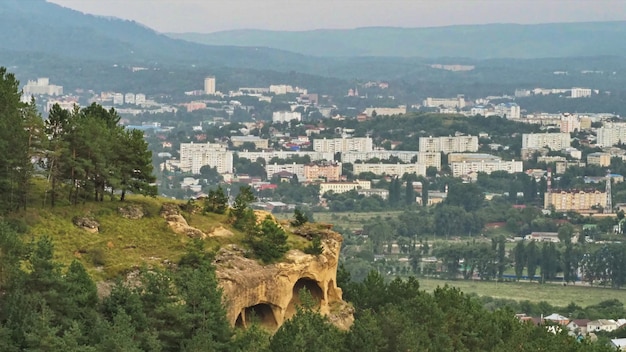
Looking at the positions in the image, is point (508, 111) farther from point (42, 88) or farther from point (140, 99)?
point (42, 88)

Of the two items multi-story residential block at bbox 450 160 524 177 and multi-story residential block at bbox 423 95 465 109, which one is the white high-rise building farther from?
multi-story residential block at bbox 450 160 524 177

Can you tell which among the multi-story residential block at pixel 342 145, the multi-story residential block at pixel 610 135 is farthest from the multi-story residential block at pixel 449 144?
the multi-story residential block at pixel 610 135

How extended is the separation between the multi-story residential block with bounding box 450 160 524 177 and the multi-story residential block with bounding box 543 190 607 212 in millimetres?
13779

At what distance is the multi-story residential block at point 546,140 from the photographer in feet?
368

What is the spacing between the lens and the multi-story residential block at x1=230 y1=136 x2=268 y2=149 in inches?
4437

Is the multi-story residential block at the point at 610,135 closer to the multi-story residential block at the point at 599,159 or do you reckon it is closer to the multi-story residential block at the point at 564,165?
the multi-story residential block at the point at 599,159

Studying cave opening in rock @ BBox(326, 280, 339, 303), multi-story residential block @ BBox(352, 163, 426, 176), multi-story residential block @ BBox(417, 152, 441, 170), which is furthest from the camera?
multi-story residential block @ BBox(417, 152, 441, 170)

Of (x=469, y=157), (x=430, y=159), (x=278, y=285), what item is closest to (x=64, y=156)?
(x=278, y=285)

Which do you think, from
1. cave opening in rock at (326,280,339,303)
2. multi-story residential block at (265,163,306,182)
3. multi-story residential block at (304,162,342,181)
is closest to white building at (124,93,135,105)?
multi-story residential block at (265,163,306,182)

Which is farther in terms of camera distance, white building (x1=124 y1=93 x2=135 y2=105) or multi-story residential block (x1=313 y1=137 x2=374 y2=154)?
white building (x1=124 y1=93 x2=135 y2=105)

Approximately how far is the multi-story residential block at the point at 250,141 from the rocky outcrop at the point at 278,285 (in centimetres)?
8760

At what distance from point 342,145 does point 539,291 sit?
183 ft

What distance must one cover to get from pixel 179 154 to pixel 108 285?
282 ft

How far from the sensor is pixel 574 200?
279ft
